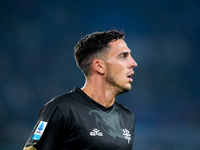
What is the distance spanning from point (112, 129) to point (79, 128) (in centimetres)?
34

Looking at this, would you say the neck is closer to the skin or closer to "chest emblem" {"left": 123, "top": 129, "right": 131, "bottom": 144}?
the skin

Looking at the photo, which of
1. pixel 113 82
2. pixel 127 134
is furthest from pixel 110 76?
pixel 127 134

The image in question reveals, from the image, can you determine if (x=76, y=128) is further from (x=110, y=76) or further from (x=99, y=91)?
(x=110, y=76)

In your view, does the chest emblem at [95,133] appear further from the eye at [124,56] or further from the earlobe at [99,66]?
the eye at [124,56]

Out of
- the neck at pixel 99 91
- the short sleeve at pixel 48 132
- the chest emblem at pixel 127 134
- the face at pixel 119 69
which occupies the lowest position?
the short sleeve at pixel 48 132

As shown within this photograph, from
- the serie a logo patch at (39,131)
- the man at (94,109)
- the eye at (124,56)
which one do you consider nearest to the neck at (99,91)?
the man at (94,109)

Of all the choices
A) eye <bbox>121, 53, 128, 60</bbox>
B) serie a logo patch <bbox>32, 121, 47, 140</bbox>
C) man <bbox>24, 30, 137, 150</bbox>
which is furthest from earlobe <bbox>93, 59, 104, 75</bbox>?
serie a logo patch <bbox>32, 121, 47, 140</bbox>

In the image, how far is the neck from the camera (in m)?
2.52

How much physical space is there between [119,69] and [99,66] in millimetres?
183

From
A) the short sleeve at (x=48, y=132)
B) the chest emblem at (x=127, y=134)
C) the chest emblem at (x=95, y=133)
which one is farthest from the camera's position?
the chest emblem at (x=127, y=134)

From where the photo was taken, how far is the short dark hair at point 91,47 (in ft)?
8.50

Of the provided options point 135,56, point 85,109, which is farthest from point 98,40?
point 135,56

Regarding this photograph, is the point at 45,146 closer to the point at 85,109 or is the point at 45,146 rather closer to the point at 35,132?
the point at 35,132

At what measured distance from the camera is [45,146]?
2.09 metres
